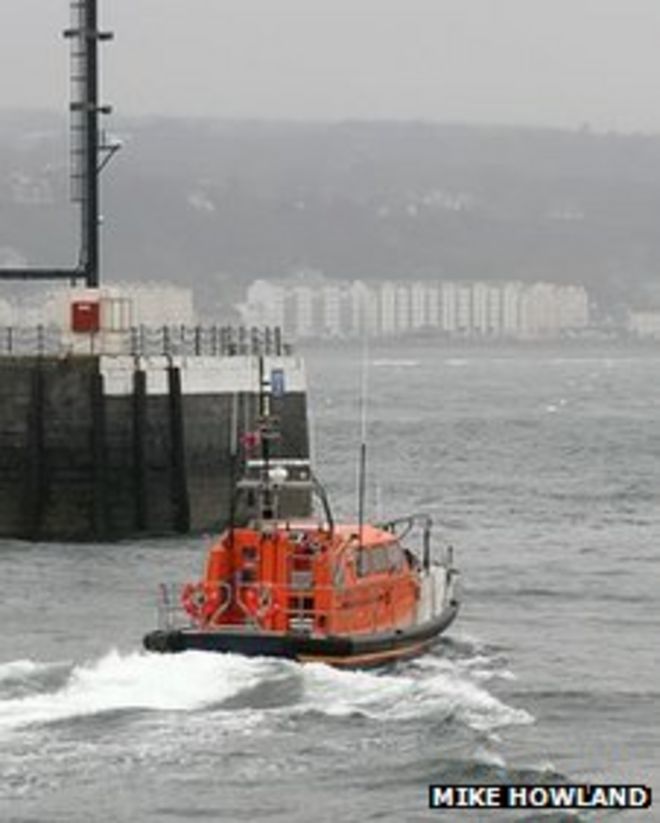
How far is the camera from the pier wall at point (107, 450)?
56219 mm

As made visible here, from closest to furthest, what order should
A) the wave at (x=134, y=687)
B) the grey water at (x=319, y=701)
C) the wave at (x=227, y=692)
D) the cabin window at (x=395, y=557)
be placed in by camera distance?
1. the grey water at (x=319, y=701)
2. the wave at (x=134, y=687)
3. the wave at (x=227, y=692)
4. the cabin window at (x=395, y=557)

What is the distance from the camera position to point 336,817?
31781mm

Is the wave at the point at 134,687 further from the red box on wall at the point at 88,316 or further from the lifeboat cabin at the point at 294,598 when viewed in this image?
the red box on wall at the point at 88,316

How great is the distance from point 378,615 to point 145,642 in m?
4.12

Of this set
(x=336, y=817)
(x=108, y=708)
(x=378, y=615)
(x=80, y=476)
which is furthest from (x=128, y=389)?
(x=336, y=817)

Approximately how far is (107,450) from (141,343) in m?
4.63

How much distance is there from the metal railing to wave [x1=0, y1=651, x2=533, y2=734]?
1994 cm

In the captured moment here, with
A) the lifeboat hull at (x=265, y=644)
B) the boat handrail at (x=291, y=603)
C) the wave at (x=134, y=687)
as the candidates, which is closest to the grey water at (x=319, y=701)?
the wave at (x=134, y=687)

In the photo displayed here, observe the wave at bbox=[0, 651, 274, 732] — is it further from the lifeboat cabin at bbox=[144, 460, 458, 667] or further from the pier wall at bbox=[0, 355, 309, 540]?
the pier wall at bbox=[0, 355, 309, 540]

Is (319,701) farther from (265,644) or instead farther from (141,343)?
(141,343)

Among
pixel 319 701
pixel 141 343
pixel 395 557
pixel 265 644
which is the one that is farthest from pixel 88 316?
pixel 319 701

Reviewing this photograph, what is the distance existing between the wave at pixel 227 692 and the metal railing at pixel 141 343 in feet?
65.4

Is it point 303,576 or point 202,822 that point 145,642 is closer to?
point 303,576

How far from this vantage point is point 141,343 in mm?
60375
